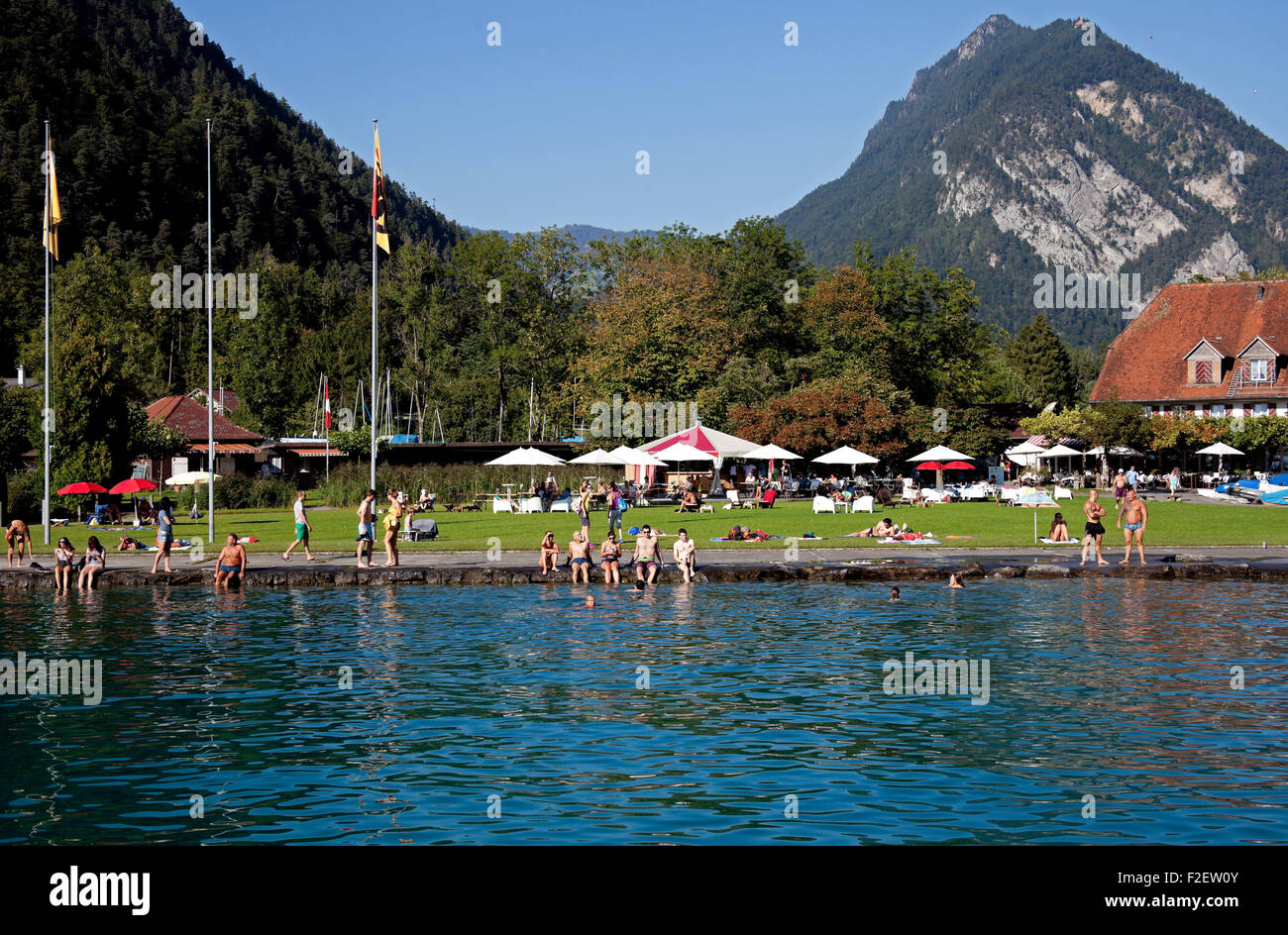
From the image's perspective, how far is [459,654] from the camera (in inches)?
809

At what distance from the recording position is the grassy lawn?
3672 centimetres

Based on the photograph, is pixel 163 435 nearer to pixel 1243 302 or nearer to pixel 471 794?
pixel 471 794

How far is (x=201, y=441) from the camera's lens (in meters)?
79.6

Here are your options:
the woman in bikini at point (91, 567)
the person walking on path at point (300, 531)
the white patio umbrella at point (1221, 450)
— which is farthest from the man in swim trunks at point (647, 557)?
the white patio umbrella at point (1221, 450)

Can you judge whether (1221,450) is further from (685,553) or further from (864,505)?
(685,553)

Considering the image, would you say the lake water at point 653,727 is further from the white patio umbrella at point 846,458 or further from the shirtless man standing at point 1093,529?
the white patio umbrella at point 846,458

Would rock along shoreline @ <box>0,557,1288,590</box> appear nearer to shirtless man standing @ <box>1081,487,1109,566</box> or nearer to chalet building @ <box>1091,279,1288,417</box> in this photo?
shirtless man standing @ <box>1081,487,1109,566</box>

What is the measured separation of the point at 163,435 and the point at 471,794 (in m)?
60.1

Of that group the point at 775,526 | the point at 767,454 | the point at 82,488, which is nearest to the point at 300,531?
the point at 775,526

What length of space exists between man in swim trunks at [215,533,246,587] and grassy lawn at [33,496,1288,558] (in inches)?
244

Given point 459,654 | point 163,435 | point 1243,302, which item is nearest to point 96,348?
point 163,435

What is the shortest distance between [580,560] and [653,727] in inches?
583

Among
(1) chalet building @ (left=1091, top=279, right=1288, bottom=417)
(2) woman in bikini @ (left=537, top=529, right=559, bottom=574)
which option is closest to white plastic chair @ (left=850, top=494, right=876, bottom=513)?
(2) woman in bikini @ (left=537, top=529, right=559, bottom=574)

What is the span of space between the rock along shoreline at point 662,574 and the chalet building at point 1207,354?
5718 cm
